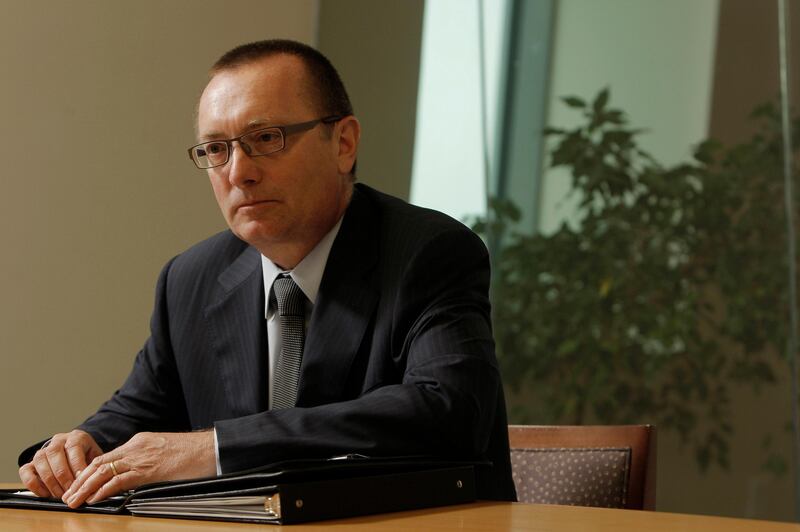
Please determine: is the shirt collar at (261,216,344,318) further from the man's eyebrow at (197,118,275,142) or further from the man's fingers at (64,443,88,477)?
the man's fingers at (64,443,88,477)

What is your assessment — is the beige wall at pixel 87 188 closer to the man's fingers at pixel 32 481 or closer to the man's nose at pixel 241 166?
the man's nose at pixel 241 166

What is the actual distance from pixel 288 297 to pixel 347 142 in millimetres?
383

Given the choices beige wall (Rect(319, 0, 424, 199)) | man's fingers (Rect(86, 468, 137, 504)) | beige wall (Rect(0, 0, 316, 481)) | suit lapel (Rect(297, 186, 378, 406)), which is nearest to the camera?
man's fingers (Rect(86, 468, 137, 504))

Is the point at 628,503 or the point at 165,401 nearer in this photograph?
the point at 628,503

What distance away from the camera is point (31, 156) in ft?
10.6

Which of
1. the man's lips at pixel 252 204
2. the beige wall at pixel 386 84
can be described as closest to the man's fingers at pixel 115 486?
the man's lips at pixel 252 204

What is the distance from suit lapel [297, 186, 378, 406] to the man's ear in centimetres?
21

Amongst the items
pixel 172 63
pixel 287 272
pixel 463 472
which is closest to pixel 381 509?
pixel 463 472

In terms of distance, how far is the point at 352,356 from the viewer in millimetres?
1921

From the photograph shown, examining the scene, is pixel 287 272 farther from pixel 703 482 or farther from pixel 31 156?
pixel 703 482

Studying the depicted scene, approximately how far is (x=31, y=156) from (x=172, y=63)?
0.68 meters

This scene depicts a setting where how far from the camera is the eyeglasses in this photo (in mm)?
2059

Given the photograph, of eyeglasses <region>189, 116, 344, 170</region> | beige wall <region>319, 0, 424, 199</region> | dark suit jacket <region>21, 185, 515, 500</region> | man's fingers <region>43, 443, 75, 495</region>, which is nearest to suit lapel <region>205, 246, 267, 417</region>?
dark suit jacket <region>21, 185, 515, 500</region>

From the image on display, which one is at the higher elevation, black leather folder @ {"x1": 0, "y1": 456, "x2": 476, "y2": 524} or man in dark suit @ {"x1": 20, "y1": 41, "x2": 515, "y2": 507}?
man in dark suit @ {"x1": 20, "y1": 41, "x2": 515, "y2": 507}
